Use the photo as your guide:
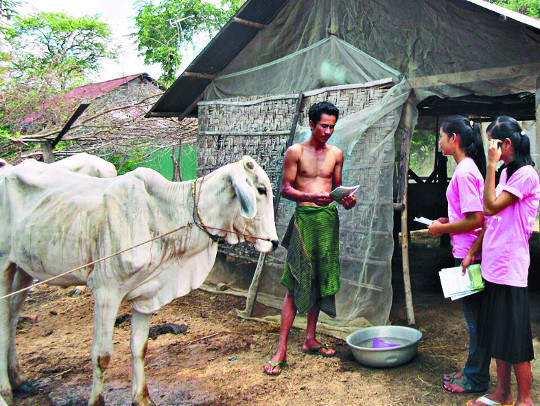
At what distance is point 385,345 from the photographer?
4.22 m

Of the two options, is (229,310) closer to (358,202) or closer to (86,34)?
(358,202)

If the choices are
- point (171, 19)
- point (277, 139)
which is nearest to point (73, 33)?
point (171, 19)

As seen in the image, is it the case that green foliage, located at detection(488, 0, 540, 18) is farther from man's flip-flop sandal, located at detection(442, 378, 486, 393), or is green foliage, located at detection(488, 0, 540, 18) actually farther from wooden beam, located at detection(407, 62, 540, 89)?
man's flip-flop sandal, located at detection(442, 378, 486, 393)

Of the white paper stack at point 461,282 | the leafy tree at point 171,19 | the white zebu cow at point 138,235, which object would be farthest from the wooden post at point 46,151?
the leafy tree at point 171,19

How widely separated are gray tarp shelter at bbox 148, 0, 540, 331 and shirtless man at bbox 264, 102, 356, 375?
2.52 ft

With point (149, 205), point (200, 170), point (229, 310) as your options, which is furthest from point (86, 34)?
point (149, 205)

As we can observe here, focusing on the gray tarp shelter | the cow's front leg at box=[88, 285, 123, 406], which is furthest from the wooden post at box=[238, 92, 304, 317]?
the cow's front leg at box=[88, 285, 123, 406]

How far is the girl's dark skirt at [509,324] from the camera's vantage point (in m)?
2.93

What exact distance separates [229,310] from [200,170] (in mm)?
2104

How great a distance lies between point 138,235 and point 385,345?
2381mm

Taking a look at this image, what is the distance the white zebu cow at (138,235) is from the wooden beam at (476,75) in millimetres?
2286

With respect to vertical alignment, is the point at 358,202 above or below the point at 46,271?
above

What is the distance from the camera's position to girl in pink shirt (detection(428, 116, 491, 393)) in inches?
124

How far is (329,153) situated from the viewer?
406 centimetres
